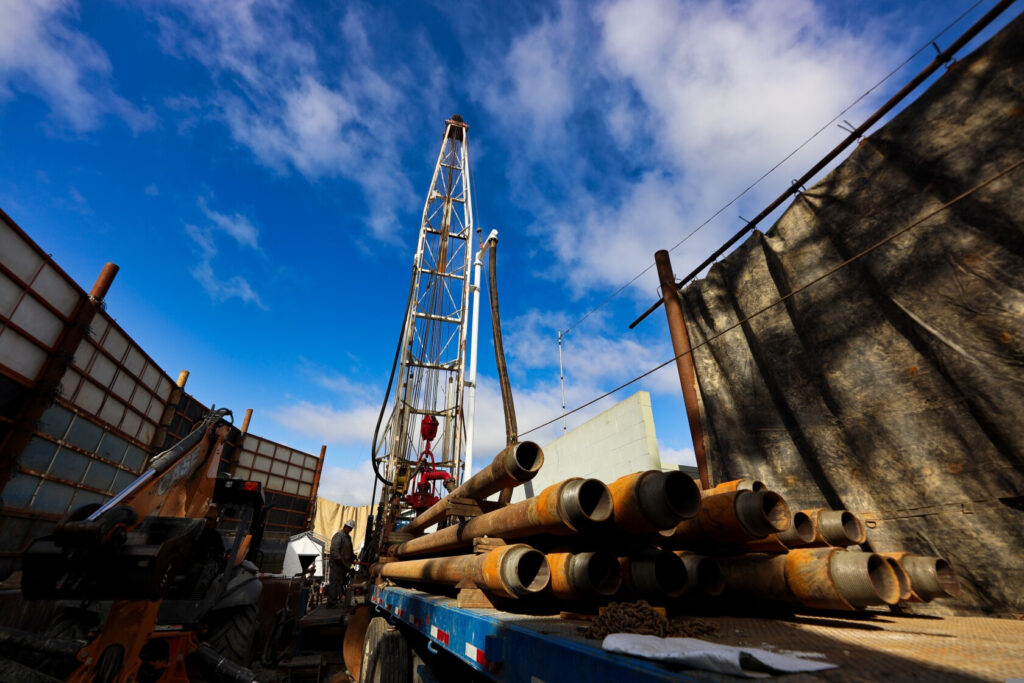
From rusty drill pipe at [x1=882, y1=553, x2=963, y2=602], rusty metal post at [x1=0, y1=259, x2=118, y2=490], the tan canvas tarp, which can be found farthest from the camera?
the tan canvas tarp

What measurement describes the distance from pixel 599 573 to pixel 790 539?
1.56 m

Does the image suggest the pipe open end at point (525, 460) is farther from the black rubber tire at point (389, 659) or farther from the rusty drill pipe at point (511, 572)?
the black rubber tire at point (389, 659)

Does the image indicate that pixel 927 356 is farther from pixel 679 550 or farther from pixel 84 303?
pixel 84 303

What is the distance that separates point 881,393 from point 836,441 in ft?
2.35

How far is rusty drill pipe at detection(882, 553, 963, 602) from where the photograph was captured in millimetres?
3229

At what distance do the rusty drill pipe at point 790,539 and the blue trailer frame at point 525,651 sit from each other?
158 centimetres

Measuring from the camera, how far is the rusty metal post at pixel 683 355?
679 cm

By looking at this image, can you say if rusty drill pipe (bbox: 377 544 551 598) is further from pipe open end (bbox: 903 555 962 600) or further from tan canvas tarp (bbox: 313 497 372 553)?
tan canvas tarp (bbox: 313 497 372 553)

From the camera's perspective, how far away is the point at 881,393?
454cm

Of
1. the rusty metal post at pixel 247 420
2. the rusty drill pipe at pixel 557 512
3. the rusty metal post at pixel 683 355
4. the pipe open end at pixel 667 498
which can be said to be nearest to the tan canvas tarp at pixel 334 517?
the rusty metal post at pixel 247 420

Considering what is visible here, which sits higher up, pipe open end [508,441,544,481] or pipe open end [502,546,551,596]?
pipe open end [508,441,544,481]

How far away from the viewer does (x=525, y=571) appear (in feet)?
8.87

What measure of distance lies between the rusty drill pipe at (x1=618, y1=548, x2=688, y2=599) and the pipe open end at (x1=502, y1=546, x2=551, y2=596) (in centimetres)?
51

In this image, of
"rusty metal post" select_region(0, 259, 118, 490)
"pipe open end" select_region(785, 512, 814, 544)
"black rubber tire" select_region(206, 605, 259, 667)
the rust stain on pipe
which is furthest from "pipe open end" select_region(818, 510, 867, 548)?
"rusty metal post" select_region(0, 259, 118, 490)
